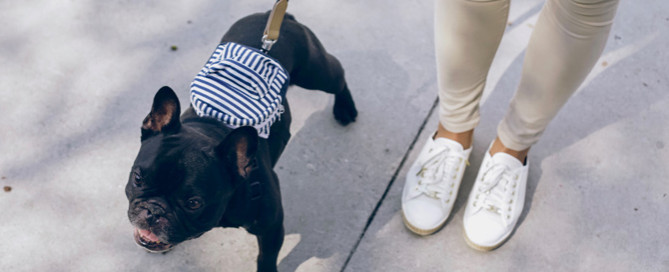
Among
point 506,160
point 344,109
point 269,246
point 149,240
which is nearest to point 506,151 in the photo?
point 506,160

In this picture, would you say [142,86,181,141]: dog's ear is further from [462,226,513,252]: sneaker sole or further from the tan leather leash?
[462,226,513,252]: sneaker sole

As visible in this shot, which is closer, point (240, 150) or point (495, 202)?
point (240, 150)

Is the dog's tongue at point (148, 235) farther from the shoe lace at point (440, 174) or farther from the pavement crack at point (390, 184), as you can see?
the shoe lace at point (440, 174)

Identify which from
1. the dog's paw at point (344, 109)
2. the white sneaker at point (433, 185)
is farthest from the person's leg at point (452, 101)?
the dog's paw at point (344, 109)

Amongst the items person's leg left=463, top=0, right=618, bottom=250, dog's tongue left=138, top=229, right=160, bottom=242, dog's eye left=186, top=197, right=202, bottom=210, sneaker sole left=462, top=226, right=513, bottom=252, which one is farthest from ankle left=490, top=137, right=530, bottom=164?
dog's tongue left=138, top=229, right=160, bottom=242

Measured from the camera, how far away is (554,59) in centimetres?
245

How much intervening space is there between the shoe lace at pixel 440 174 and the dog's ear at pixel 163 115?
54.6 inches

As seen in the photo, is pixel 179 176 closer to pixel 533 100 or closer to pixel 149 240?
pixel 149 240

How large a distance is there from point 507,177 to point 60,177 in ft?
7.86

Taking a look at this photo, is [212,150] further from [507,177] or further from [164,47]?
[164,47]

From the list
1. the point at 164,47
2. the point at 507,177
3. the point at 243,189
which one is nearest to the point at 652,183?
the point at 507,177

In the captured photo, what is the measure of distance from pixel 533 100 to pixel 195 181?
1.56 metres

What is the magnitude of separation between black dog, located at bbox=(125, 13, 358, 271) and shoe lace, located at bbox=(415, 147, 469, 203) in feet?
2.97

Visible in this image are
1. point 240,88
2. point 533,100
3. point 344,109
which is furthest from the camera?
point 344,109
